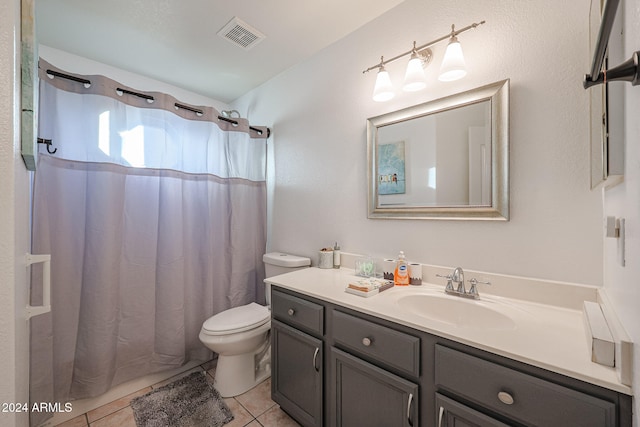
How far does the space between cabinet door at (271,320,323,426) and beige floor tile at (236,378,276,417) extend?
0.18 metres

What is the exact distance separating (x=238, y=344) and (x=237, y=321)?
143 mm

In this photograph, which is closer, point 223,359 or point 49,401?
point 49,401

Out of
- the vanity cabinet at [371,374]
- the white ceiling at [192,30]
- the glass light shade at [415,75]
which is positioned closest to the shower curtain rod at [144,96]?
the white ceiling at [192,30]

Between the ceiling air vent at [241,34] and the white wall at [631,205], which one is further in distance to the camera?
the ceiling air vent at [241,34]

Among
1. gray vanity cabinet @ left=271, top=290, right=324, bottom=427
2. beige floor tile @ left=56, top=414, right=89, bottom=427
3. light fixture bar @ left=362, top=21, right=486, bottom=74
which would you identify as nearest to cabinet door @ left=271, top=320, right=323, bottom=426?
gray vanity cabinet @ left=271, top=290, right=324, bottom=427

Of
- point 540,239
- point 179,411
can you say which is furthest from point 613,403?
point 179,411

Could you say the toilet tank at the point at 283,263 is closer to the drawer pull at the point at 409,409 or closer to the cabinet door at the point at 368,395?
the cabinet door at the point at 368,395

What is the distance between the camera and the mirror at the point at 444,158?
1184 mm

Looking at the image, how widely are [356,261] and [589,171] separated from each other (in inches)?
45.2

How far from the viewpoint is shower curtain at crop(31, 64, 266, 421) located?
1.43 metres

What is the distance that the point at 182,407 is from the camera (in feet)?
5.14

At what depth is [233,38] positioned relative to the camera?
1.78 m

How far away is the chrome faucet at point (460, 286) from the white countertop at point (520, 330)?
1.6 inches

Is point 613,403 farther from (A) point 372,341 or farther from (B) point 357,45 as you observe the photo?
(B) point 357,45
